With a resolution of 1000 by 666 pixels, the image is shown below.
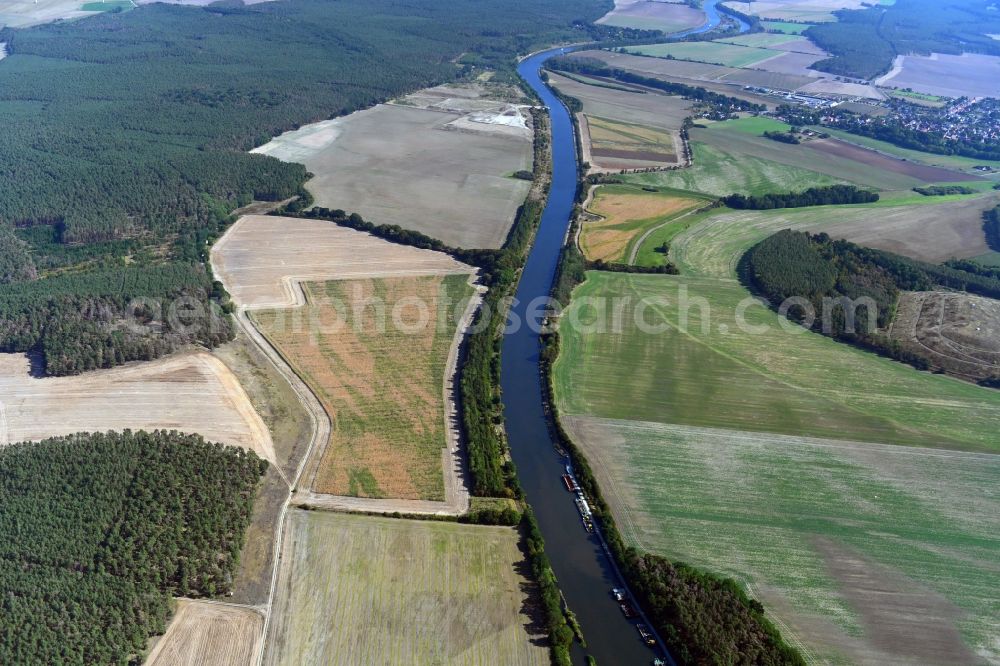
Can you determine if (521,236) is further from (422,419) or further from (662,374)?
(422,419)

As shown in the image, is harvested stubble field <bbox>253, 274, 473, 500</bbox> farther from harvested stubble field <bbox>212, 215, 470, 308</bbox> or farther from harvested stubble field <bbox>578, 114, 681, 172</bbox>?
harvested stubble field <bbox>578, 114, 681, 172</bbox>

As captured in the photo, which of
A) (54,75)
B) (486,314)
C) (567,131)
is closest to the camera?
(486,314)

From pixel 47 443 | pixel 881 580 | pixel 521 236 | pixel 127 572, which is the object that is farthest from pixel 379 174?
pixel 881 580

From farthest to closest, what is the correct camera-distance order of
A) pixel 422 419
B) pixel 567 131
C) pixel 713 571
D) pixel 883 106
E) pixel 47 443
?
pixel 883 106, pixel 567 131, pixel 422 419, pixel 47 443, pixel 713 571

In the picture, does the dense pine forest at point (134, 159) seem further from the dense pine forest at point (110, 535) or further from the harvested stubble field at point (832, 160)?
the harvested stubble field at point (832, 160)

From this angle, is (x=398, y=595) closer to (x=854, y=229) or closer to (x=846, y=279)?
(x=846, y=279)

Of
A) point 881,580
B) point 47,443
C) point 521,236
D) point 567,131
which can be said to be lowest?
point 881,580

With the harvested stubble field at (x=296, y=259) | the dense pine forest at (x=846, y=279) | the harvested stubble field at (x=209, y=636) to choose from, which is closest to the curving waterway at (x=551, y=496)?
the harvested stubble field at (x=296, y=259)
